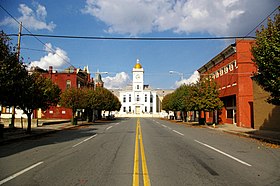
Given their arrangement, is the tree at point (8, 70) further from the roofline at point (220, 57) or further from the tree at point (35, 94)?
the roofline at point (220, 57)

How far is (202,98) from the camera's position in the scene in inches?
1378

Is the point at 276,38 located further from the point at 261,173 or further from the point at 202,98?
the point at 202,98

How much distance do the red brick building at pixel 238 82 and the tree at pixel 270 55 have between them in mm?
16208

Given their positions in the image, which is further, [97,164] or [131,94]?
[131,94]

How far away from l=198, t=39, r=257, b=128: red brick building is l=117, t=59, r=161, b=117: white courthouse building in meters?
71.1

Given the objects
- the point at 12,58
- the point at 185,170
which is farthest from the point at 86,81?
the point at 185,170

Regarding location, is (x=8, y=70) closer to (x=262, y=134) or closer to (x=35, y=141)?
(x=35, y=141)

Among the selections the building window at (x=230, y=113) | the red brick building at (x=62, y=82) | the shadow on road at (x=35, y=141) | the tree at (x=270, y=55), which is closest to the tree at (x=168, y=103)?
the building window at (x=230, y=113)

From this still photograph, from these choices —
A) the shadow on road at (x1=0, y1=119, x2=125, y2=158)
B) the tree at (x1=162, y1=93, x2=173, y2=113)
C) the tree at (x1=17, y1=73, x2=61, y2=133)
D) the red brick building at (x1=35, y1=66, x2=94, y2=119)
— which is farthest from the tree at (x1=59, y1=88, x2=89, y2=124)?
the tree at (x1=162, y1=93, x2=173, y2=113)

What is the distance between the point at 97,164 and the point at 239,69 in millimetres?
29230

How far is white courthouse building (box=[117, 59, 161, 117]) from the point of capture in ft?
369

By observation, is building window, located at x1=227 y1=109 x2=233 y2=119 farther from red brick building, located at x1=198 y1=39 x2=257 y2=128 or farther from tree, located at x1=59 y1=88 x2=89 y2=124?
tree, located at x1=59 y1=88 x2=89 y2=124

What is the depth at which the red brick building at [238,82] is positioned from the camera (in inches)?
1336

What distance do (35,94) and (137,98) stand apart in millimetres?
92283
